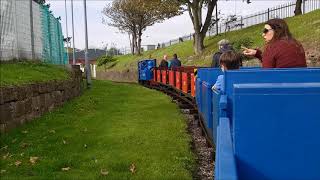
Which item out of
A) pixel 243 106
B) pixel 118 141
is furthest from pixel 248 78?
pixel 118 141

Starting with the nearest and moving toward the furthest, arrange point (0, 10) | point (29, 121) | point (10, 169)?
point (10, 169)
point (29, 121)
point (0, 10)

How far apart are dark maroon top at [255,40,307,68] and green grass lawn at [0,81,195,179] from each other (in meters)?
1.95

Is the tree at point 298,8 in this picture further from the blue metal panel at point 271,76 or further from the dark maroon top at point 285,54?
the blue metal panel at point 271,76

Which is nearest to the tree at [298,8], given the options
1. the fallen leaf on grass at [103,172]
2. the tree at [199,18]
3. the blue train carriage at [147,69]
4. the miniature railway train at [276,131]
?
the tree at [199,18]

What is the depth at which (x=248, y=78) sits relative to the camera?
487 centimetres

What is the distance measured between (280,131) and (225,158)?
0.82 m

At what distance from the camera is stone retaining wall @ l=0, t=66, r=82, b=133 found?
31.0 feet

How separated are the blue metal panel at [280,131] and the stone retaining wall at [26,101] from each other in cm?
656

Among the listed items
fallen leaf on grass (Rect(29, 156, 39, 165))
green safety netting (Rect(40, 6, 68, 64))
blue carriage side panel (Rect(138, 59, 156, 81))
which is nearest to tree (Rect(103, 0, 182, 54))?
blue carriage side panel (Rect(138, 59, 156, 81))

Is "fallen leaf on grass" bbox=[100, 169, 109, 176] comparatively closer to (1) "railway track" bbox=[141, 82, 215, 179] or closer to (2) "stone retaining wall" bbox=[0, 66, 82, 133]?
(1) "railway track" bbox=[141, 82, 215, 179]

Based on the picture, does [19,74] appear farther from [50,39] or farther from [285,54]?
[50,39]

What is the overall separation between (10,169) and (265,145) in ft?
14.6

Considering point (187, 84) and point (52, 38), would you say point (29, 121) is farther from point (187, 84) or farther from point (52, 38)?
point (52, 38)

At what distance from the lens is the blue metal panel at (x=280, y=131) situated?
342 centimetres
